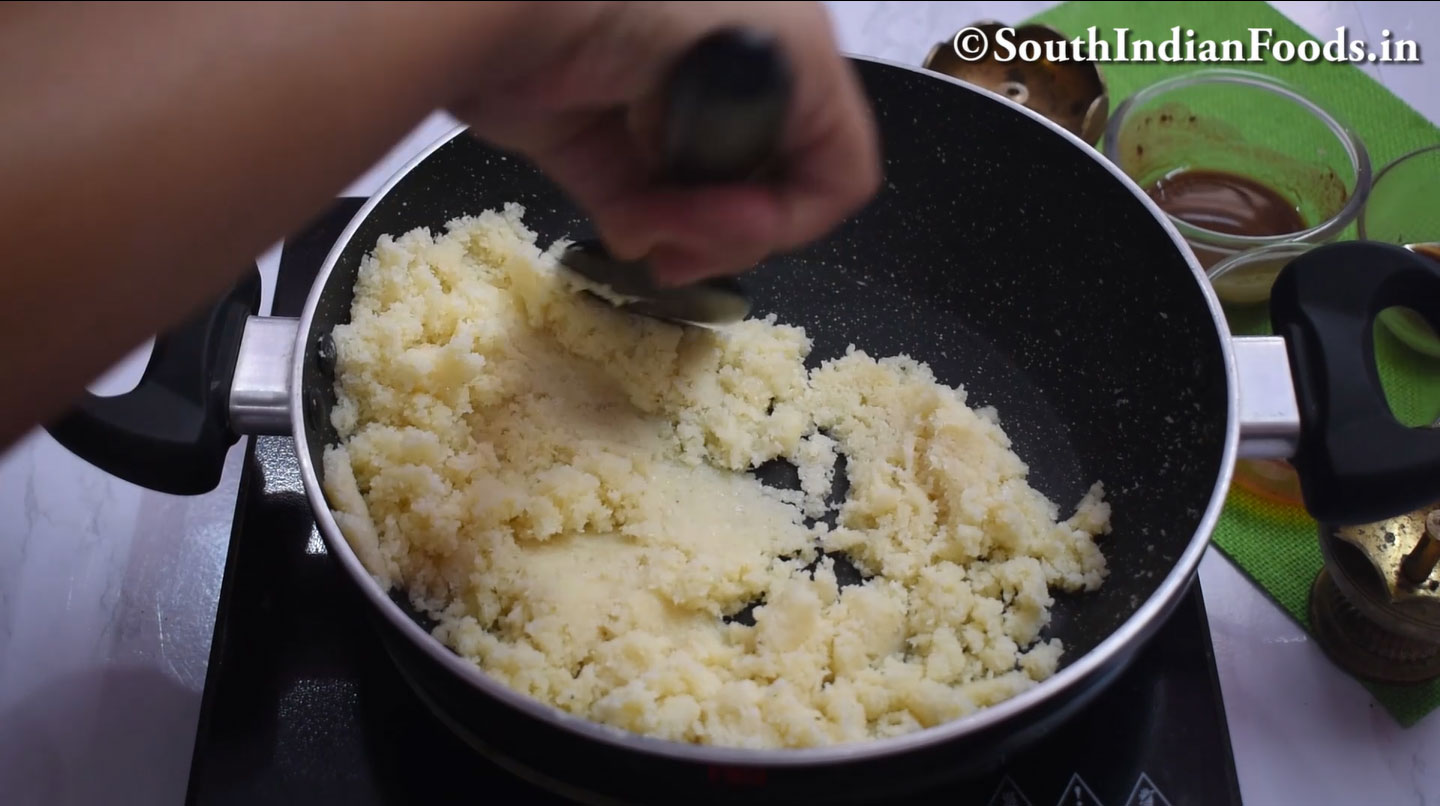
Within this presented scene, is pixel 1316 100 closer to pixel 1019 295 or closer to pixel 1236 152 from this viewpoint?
pixel 1236 152

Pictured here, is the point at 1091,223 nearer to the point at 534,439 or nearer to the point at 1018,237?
the point at 1018,237

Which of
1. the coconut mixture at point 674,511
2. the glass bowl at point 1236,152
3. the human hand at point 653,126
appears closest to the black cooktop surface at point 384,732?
the coconut mixture at point 674,511

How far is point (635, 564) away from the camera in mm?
750

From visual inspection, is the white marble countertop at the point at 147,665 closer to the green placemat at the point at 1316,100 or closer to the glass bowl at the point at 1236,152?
the green placemat at the point at 1316,100

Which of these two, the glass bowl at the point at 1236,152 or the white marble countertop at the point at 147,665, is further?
the glass bowl at the point at 1236,152

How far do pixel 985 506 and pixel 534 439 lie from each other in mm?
345

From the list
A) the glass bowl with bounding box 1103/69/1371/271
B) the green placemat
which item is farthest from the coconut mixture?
the glass bowl with bounding box 1103/69/1371/271

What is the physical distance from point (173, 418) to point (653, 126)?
0.36 m

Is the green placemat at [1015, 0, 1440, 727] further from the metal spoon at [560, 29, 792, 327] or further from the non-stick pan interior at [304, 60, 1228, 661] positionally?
the metal spoon at [560, 29, 792, 327]

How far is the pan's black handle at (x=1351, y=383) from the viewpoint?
631mm

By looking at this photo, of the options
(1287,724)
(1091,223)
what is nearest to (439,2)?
(1091,223)

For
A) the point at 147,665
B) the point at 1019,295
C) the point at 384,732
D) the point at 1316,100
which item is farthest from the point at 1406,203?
the point at 147,665

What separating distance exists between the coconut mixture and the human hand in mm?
171

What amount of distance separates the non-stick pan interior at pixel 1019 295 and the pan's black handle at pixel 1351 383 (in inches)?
2.1
